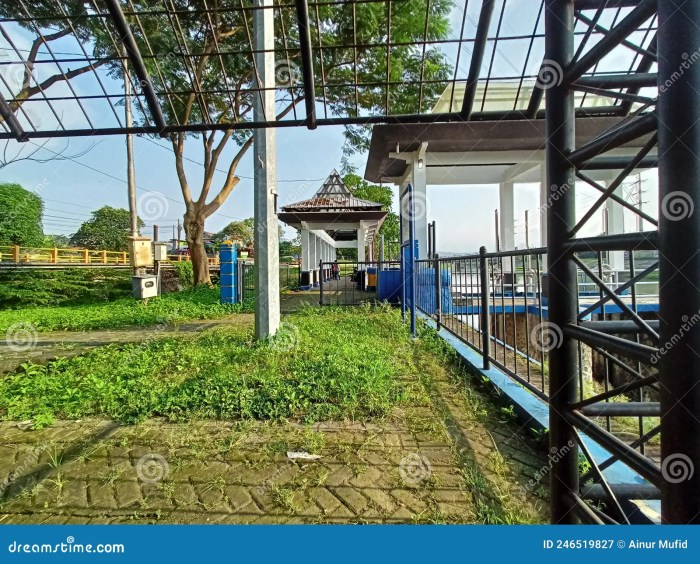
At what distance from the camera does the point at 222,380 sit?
319 cm

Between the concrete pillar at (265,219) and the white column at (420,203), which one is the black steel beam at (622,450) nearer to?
the concrete pillar at (265,219)

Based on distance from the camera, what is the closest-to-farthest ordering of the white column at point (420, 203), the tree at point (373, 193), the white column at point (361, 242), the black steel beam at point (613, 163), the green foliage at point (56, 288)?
the black steel beam at point (613, 163) < the white column at point (420, 203) < the green foliage at point (56, 288) < the white column at point (361, 242) < the tree at point (373, 193)

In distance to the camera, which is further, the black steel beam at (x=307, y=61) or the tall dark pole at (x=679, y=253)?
the black steel beam at (x=307, y=61)

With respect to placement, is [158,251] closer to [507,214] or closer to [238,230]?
[507,214]

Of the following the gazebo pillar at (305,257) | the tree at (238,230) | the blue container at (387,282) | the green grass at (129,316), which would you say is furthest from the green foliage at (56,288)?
the tree at (238,230)

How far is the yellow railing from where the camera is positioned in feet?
68.7

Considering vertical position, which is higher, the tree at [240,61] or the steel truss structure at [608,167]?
the tree at [240,61]

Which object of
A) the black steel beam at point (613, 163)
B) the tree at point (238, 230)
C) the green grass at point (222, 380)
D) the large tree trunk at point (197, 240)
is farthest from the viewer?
the tree at point (238, 230)

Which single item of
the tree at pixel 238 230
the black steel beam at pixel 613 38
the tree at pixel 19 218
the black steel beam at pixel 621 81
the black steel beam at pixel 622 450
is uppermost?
the tree at pixel 238 230

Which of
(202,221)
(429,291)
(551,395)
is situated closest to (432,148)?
(429,291)

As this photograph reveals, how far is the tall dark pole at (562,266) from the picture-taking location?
1.33 m

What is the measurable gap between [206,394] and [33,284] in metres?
14.4

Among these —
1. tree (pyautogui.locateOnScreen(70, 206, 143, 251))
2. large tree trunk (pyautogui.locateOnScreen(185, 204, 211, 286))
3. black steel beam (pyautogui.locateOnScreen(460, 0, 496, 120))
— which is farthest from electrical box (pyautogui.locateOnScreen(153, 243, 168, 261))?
tree (pyautogui.locateOnScreen(70, 206, 143, 251))

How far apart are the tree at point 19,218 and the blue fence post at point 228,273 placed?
28379 mm
